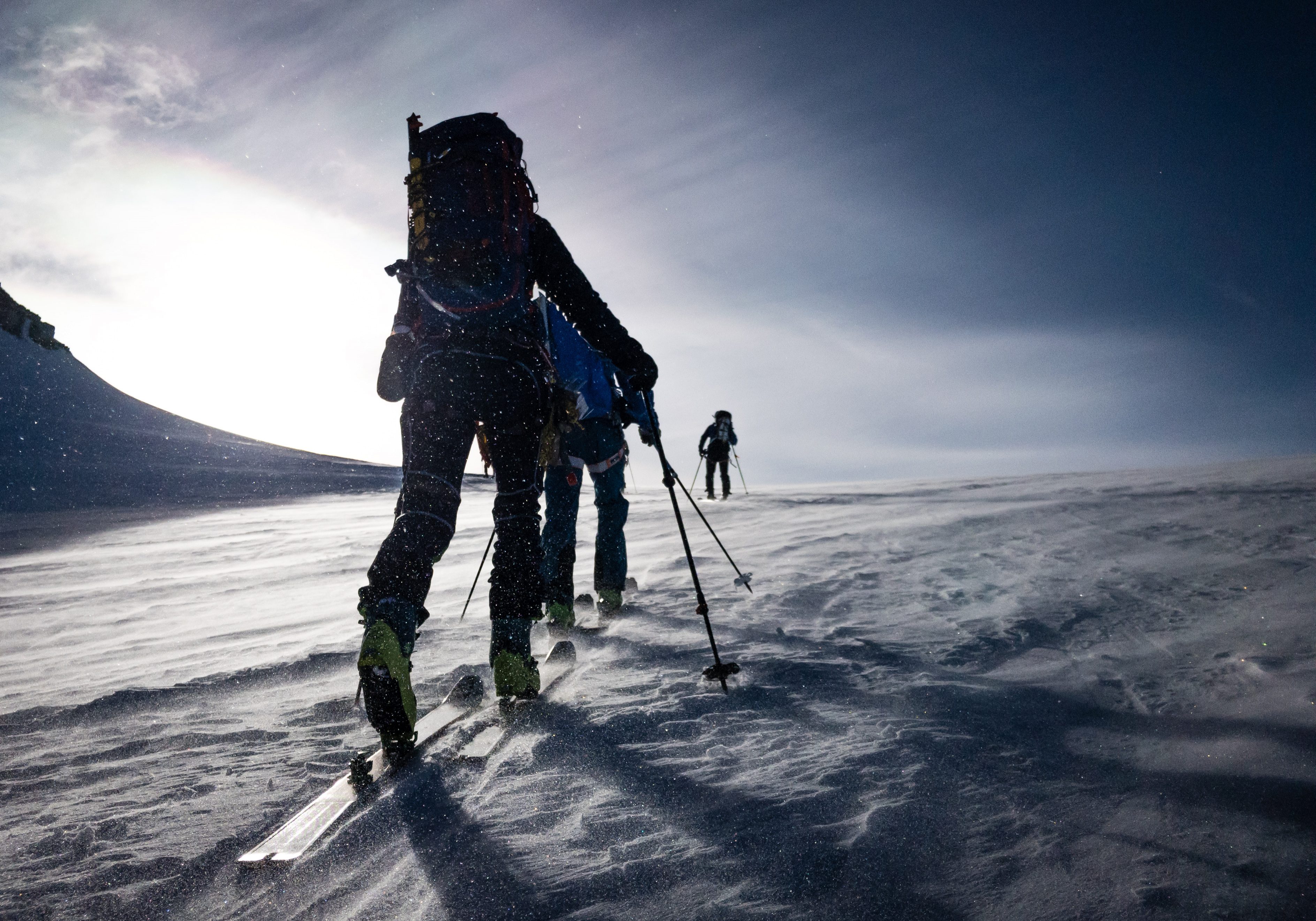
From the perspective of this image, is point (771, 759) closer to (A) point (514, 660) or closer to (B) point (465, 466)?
(A) point (514, 660)

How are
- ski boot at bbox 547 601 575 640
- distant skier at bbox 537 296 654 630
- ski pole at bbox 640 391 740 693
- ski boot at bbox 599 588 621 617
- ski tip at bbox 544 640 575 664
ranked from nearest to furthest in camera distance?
1. ski pole at bbox 640 391 740 693
2. ski tip at bbox 544 640 575 664
3. ski boot at bbox 547 601 575 640
4. distant skier at bbox 537 296 654 630
5. ski boot at bbox 599 588 621 617

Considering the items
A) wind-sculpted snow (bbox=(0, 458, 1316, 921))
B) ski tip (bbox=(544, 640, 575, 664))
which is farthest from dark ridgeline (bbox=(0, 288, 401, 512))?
ski tip (bbox=(544, 640, 575, 664))

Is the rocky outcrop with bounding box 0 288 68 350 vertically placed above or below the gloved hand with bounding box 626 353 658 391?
above

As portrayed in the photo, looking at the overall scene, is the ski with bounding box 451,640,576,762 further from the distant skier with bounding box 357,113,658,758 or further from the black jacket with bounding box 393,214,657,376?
the black jacket with bounding box 393,214,657,376

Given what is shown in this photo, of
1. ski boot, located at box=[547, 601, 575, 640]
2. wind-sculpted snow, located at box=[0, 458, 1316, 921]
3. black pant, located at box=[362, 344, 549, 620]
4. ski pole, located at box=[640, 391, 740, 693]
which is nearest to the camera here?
wind-sculpted snow, located at box=[0, 458, 1316, 921]

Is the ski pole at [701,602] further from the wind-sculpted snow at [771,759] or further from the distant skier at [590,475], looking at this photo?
the distant skier at [590,475]

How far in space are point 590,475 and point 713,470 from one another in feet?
39.2

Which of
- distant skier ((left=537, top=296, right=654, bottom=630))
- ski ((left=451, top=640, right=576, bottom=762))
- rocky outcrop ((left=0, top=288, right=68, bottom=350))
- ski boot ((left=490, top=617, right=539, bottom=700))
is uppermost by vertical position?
rocky outcrop ((left=0, top=288, right=68, bottom=350))

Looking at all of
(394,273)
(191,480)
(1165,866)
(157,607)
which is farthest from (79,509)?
(1165,866)

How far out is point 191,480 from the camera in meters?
18.8

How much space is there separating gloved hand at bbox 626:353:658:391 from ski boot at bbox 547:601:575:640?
1381 mm

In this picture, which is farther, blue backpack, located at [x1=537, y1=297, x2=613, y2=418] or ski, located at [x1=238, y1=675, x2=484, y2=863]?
blue backpack, located at [x1=537, y1=297, x2=613, y2=418]

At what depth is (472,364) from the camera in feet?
6.76

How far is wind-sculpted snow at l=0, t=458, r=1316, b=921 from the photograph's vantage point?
1035 millimetres
